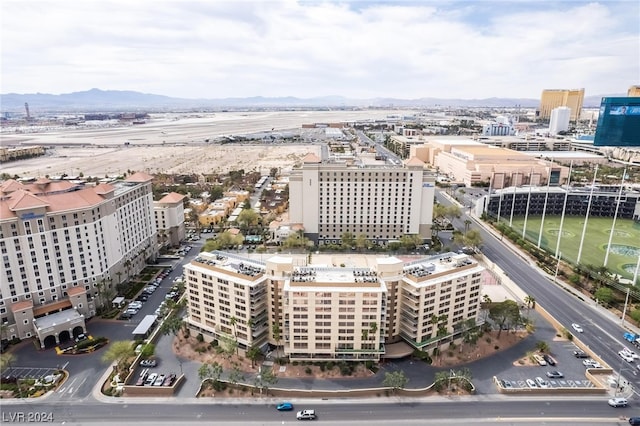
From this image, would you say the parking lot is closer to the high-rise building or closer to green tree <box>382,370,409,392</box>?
green tree <box>382,370,409,392</box>

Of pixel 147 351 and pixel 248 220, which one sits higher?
pixel 248 220

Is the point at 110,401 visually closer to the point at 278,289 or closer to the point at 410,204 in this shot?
the point at 278,289

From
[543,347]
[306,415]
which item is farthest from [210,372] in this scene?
[543,347]

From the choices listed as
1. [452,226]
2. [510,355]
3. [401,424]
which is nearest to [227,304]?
[401,424]

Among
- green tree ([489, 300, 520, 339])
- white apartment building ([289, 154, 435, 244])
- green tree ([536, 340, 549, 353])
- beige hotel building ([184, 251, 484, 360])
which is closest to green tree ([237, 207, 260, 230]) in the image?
white apartment building ([289, 154, 435, 244])

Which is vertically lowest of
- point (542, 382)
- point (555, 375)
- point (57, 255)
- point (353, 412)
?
point (353, 412)

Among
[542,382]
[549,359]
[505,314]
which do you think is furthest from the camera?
[505,314]

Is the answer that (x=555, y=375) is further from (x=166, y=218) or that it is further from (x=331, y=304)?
(x=166, y=218)
